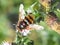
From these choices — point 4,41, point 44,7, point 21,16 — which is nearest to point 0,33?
point 4,41

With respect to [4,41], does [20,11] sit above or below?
above

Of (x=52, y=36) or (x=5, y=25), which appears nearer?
(x=52, y=36)

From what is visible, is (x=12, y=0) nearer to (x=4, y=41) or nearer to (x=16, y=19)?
(x=16, y=19)

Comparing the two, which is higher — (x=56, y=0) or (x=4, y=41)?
(x=56, y=0)

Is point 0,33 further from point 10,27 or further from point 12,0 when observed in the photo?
point 12,0

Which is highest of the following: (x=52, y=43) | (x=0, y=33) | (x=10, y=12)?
(x=10, y=12)

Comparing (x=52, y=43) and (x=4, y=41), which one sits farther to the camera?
(x=4, y=41)
